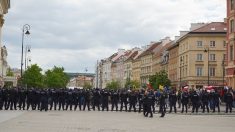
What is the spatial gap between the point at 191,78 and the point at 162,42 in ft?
139

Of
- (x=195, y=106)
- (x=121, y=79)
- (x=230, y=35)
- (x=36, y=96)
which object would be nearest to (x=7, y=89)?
(x=36, y=96)

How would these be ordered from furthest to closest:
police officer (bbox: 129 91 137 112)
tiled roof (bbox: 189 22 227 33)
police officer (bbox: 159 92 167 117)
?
tiled roof (bbox: 189 22 227 33)
police officer (bbox: 129 91 137 112)
police officer (bbox: 159 92 167 117)

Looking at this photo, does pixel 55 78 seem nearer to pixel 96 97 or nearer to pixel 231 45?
pixel 231 45

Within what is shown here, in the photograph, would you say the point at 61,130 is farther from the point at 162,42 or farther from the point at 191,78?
the point at 162,42

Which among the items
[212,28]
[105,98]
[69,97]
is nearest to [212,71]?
[212,28]

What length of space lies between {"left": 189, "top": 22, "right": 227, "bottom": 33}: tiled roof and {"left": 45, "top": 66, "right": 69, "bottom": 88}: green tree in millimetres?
60140

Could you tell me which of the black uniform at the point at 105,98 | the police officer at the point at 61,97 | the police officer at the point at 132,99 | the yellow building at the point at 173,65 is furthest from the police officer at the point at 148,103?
the yellow building at the point at 173,65

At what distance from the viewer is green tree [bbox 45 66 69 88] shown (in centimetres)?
14700

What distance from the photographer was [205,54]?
93312 mm

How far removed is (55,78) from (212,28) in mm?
67554

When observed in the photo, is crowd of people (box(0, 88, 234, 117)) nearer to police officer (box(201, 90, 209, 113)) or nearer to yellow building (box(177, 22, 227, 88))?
police officer (box(201, 90, 209, 113))

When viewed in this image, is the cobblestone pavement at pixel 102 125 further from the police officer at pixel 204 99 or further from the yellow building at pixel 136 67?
the yellow building at pixel 136 67

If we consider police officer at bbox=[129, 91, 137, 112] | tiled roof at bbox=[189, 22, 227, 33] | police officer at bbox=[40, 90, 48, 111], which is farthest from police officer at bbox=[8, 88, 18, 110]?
tiled roof at bbox=[189, 22, 227, 33]

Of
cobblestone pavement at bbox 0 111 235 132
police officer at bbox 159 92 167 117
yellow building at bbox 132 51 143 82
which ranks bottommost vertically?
cobblestone pavement at bbox 0 111 235 132
